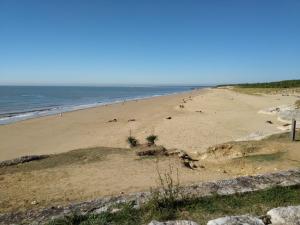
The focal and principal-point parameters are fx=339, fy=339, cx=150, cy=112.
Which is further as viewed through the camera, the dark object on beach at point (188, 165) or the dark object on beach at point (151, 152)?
the dark object on beach at point (151, 152)

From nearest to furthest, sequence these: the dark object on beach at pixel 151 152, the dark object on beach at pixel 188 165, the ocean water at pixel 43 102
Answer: the dark object on beach at pixel 188 165 → the dark object on beach at pixel 151 152 → the ocean water at pixel 43 102

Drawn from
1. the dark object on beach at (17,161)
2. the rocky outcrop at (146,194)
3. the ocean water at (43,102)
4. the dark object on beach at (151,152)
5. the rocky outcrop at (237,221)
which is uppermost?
the rocky outcrop at (237,221)

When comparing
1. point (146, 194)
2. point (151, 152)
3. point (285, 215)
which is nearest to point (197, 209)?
point (146, 194)

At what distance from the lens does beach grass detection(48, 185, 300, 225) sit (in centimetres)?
409

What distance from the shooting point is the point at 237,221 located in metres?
3.77

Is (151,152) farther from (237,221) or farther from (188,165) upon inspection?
(237,221)

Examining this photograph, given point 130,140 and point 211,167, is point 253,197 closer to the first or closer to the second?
point 211,167

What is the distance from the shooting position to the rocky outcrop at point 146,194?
4495 millimetres

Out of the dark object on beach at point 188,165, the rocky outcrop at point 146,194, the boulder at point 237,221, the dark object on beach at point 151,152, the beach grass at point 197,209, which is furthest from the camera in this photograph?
the dark object on beach at point 151,152

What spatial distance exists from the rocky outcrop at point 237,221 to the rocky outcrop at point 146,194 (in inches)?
36.4

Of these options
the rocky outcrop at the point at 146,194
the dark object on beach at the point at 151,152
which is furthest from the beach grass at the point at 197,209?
the dark object on beach at the point at 151,152

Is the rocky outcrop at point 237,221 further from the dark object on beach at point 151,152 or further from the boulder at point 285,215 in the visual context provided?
the dark object on beach at point 151,152

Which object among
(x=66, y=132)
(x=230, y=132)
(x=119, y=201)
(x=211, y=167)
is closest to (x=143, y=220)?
(x=119, y=201)

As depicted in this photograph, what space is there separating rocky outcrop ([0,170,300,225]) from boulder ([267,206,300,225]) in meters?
0.89
